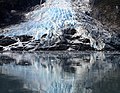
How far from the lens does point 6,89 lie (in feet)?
45.9

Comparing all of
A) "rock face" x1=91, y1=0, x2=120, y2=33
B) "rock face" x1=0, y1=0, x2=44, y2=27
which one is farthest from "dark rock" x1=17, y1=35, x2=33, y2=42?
"rock face" x1=91, y1=0, x2=120, y2=33

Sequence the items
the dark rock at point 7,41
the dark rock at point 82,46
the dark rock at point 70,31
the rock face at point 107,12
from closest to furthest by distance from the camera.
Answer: the dark rock at point 82,46 < the dark rock at point 7,41 < the dark rock at point 70,31 < the rock face at point 107,12

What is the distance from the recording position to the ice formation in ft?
130

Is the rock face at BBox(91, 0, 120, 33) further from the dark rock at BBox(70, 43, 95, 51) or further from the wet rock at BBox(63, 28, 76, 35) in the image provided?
the dark rock at BBox(70, 43, 95, 51)

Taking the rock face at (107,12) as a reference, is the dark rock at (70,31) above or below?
below

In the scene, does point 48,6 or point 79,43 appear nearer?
point 79,43

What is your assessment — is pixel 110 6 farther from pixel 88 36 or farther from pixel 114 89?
pixel 114 89

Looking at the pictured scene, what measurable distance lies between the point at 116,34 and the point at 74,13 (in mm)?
5214

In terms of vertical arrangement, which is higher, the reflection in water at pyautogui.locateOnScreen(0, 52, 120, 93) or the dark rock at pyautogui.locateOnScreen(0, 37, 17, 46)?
the dark rock at pyautogui.locateOnScreen(0, 37, 17, 46)

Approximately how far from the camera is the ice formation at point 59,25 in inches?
1561

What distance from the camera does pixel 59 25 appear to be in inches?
1631

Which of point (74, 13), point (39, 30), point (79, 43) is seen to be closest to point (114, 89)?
point (79, 43)

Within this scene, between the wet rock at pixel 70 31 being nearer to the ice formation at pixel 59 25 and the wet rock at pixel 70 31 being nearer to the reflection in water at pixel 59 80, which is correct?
the ice formation at pixel 59 25

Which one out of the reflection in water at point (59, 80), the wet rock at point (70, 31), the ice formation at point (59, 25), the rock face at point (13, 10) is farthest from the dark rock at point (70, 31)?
the reflection in water at point (59, 80)
